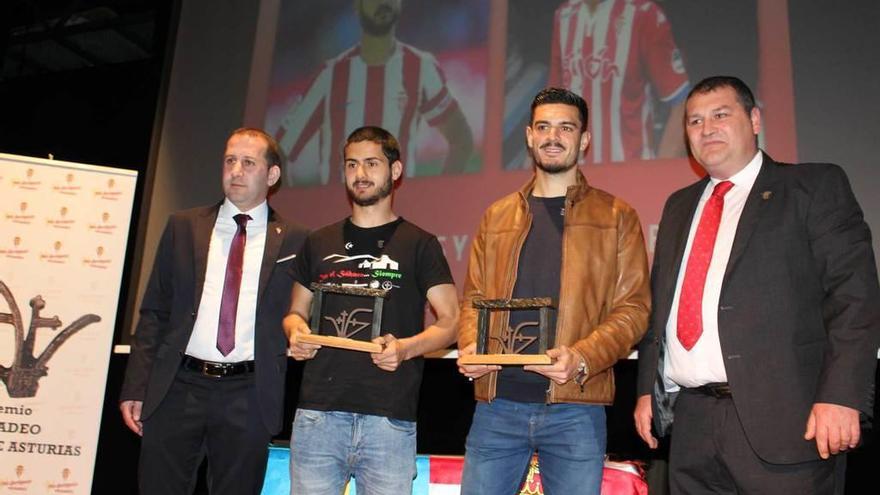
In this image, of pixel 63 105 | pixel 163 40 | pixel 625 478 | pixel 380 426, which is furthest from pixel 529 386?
pixel 63 105

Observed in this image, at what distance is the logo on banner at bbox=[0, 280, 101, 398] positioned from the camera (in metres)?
4.17

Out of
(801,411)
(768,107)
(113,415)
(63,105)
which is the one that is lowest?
(113,415)

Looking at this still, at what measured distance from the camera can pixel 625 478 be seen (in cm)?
359

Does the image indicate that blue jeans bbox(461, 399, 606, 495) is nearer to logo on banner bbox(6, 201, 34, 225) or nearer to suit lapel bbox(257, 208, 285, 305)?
suit lapel bbox(257, 208, 285, 305)

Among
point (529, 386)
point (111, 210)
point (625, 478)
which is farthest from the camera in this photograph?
point (111, 210)

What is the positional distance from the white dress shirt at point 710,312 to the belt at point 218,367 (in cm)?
174

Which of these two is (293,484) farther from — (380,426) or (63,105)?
(63,105)

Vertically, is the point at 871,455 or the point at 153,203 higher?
the point at 153,203

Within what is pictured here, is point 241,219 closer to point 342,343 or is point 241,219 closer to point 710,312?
point 342,343

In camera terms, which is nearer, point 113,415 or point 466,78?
point 466,78

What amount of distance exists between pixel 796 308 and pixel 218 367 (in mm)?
2279

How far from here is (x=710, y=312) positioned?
105 inches

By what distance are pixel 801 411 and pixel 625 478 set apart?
1304 mm

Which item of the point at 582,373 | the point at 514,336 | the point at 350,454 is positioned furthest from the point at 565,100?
the point at 350,454
